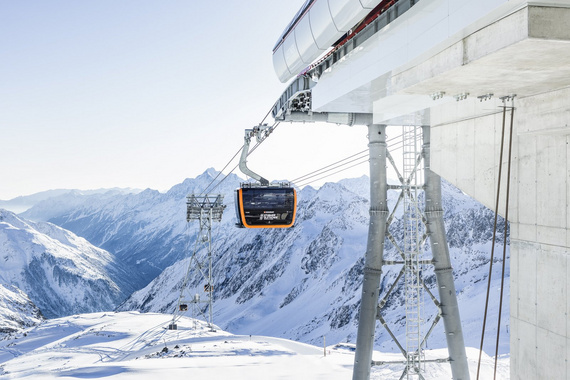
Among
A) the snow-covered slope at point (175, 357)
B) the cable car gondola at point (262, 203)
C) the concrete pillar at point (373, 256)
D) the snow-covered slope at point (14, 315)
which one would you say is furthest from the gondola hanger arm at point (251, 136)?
the snow-covered slope at point (14, 315)

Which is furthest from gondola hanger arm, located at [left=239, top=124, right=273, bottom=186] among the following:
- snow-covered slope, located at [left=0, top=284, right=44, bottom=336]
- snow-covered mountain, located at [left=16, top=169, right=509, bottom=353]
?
snow-covered slope, located at [left=0, top=284, right=44, bottom=336]

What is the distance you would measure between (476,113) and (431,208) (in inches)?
234

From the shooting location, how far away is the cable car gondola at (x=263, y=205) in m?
17.3

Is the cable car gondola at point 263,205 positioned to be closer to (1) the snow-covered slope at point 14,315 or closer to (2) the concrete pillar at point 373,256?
(2) the concrete pillar at point 373,256

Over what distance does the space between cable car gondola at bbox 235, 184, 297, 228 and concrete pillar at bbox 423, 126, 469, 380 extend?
5.01 metres

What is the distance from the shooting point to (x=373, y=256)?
46.4ft

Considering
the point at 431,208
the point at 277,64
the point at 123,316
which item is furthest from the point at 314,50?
the point at 123,316

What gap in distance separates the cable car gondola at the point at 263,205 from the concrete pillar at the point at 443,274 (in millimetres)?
5007

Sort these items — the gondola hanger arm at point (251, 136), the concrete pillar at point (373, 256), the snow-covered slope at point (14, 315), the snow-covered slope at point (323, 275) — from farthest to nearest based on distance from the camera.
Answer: the snow-covered slope at point (14, 315), the snow-covered slope at point (323, 275), the gondola hanger arm at point (251, 136), the concrete pillar at point (373, 256)

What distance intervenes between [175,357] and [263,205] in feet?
36.0

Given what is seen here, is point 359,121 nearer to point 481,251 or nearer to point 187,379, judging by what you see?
point 187,379

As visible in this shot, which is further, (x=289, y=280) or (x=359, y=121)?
(x=289, y=280)

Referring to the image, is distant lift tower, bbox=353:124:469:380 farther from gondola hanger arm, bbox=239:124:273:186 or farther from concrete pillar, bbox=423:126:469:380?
gondola hanger arm, bbox=239:124:273:186

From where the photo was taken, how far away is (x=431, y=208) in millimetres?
14164
